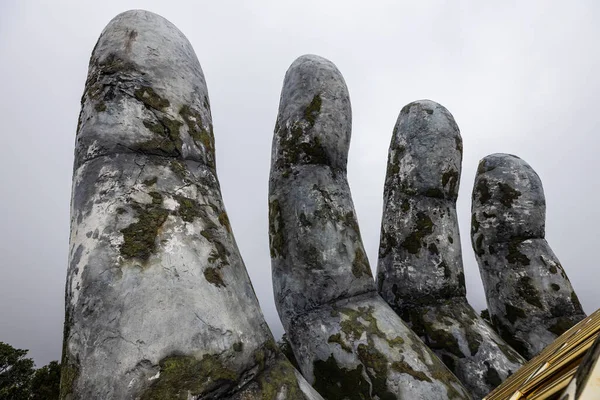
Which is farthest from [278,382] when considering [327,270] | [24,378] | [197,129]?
[24,378]

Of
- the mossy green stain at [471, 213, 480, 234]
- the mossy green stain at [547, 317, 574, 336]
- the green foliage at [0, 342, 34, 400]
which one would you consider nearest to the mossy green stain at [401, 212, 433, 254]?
the mossy green stain at [471, 213, 480, 234]

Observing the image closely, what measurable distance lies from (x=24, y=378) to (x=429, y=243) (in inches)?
808

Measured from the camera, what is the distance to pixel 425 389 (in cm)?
371

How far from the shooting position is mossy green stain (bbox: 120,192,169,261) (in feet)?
7.70

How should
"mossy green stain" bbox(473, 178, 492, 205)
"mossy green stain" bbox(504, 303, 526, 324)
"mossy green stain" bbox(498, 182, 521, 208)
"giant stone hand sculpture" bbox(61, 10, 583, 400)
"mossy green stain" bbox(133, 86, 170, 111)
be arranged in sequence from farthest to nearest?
"mossy green stain" bbox(473, 178, 492, 205), "mossy green stain" bbox(498, 182, 521, 208), "mossy green stain" bbox(504, 303, 526, 324), "mossy green stain" bbox(133, 86, 170, 111), "giant stone hand sculpture" bbox(61, 10, 583, 400)

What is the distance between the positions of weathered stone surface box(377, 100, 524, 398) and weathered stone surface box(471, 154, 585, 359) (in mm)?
959

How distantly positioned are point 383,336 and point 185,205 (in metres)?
2.77

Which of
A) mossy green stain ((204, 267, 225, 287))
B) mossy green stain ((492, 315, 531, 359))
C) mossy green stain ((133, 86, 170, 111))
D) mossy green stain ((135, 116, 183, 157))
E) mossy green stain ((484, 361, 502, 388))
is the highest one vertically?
mossy green stain ((133, 86, 170, 111))

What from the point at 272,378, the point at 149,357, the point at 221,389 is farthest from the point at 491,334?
the point at 149,357

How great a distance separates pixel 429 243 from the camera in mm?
5805

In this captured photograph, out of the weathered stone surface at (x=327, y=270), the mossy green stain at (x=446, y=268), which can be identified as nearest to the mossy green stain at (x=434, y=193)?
the mossy green stain at (x=446, y=268)

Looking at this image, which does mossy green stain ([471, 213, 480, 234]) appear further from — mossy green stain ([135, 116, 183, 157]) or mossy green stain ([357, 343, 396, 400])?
mossy green stain ([135, 116, 183, 157])

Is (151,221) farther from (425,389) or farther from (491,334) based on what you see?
(491,334)

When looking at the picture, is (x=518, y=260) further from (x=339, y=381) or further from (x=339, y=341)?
(x=339, y=381)
